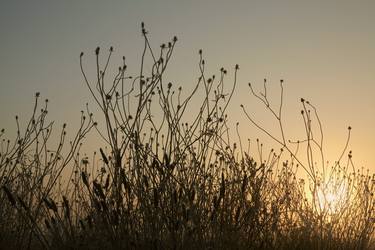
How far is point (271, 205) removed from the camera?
5023mm

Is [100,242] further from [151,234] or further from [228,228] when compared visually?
[228,228]

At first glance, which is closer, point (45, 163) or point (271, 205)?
point (45, 163)

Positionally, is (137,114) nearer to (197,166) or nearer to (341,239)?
(197,166)

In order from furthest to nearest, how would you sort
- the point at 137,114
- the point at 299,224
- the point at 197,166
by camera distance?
the point at 299,224 < the point at 197,166 < the point at 137,114

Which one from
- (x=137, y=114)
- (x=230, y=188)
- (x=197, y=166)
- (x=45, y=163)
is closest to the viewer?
(x=137, y=114)

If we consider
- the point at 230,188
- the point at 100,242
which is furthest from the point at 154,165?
the point at 230,188

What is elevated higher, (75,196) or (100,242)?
(75,196)

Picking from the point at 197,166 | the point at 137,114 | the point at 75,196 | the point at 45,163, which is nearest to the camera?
the point at 137,114

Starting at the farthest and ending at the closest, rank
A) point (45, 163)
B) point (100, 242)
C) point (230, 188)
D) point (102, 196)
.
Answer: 1. point (45, 163)
2. point (230, 188)
3. point (100, 242)
4. point (102, 196)

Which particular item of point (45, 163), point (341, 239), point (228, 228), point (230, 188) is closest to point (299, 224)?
point (341, 239)

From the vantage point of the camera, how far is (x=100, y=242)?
3.21 meters

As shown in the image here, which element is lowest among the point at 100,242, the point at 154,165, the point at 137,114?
the point at 100,242

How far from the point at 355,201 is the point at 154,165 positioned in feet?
10.9

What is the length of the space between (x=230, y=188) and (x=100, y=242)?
51.9 inches
